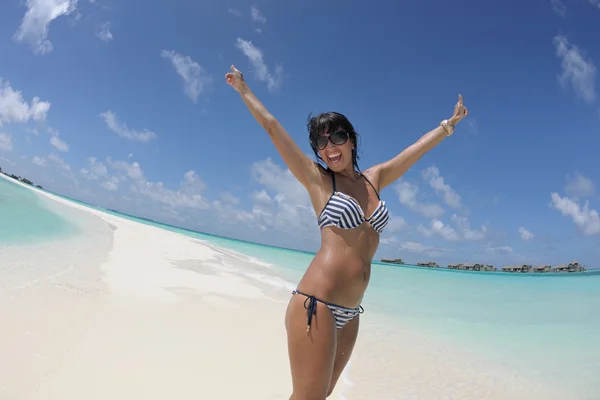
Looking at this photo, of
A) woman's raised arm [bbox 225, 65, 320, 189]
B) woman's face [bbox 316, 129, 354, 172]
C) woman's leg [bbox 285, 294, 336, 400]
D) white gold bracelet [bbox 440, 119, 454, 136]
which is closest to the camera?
woman's leg [bbox 285, 294, 336, 400]

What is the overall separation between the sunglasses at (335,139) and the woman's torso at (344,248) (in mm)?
231

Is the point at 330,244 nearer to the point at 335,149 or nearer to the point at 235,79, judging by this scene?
the point at 335,149

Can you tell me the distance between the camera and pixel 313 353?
2018mm

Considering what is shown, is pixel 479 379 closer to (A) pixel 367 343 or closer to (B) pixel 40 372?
(A) pixel 367 343

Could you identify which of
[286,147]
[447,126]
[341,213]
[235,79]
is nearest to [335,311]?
[341,213]

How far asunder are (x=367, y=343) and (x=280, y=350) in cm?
187

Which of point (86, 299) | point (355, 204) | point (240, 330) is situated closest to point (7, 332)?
point (86, 299)

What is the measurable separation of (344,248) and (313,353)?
0.63m

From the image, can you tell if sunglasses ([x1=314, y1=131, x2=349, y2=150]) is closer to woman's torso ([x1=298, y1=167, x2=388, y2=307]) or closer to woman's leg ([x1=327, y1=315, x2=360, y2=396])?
woman's torso ([x1=298, y1=167, x2=388, y2=307])

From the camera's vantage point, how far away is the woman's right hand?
2653 millimetres

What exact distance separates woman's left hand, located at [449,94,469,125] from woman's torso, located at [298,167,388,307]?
4.87ft

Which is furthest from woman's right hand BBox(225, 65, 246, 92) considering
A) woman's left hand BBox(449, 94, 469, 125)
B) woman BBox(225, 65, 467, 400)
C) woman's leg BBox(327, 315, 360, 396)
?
woman's left hand BBox(449, 94, 469, 125)

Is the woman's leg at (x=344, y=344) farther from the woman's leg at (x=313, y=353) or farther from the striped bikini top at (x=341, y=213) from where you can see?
the striped bikini top at (x=341, y=213)

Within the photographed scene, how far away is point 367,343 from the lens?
6.41m
